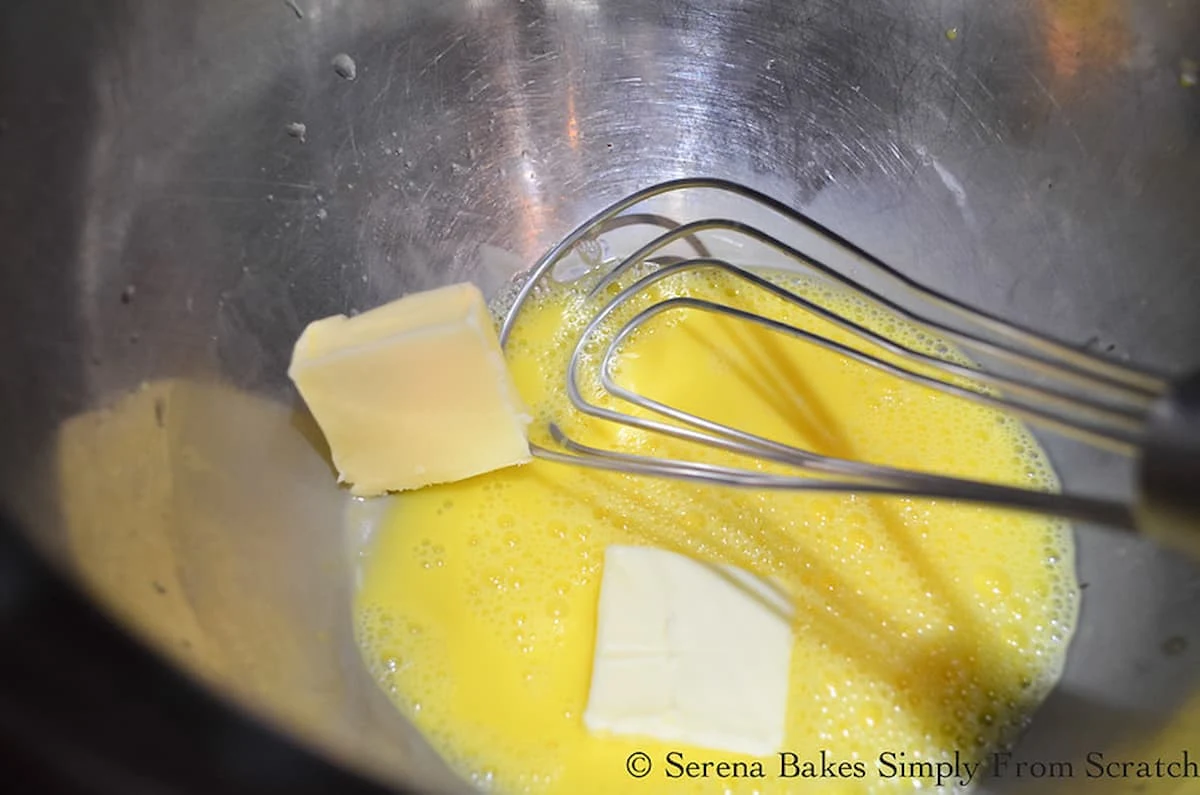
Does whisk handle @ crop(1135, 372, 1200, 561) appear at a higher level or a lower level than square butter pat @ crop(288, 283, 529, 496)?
higher

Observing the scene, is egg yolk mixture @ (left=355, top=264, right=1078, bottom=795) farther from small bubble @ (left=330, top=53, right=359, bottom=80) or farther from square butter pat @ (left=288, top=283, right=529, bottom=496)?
small bubble @ (left=330, top=53, right=359, bottom=80)

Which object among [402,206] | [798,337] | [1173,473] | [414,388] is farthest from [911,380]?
[402,206]

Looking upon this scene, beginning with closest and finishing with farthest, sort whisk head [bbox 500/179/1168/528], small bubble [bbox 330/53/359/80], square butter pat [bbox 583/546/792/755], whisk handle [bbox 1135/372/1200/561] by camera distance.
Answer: whisk handle [bbox 1135/372/1200/561], whisk head [bbox 500/179/1168/528], square butter pat [bbox 583/546/792/755], small bubble [bbox 330/53/359/80]

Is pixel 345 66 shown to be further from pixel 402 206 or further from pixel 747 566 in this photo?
pixel 747 566

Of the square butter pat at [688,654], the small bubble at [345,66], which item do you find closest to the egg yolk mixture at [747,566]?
the square butter pat at [688,654]

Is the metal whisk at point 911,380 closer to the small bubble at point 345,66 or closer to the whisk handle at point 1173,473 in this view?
the whisk handle at point 1173,473

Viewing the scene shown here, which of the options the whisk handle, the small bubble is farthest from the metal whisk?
the small bubble

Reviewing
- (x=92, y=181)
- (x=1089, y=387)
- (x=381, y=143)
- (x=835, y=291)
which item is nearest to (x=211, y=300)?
(x=92, y=181)
